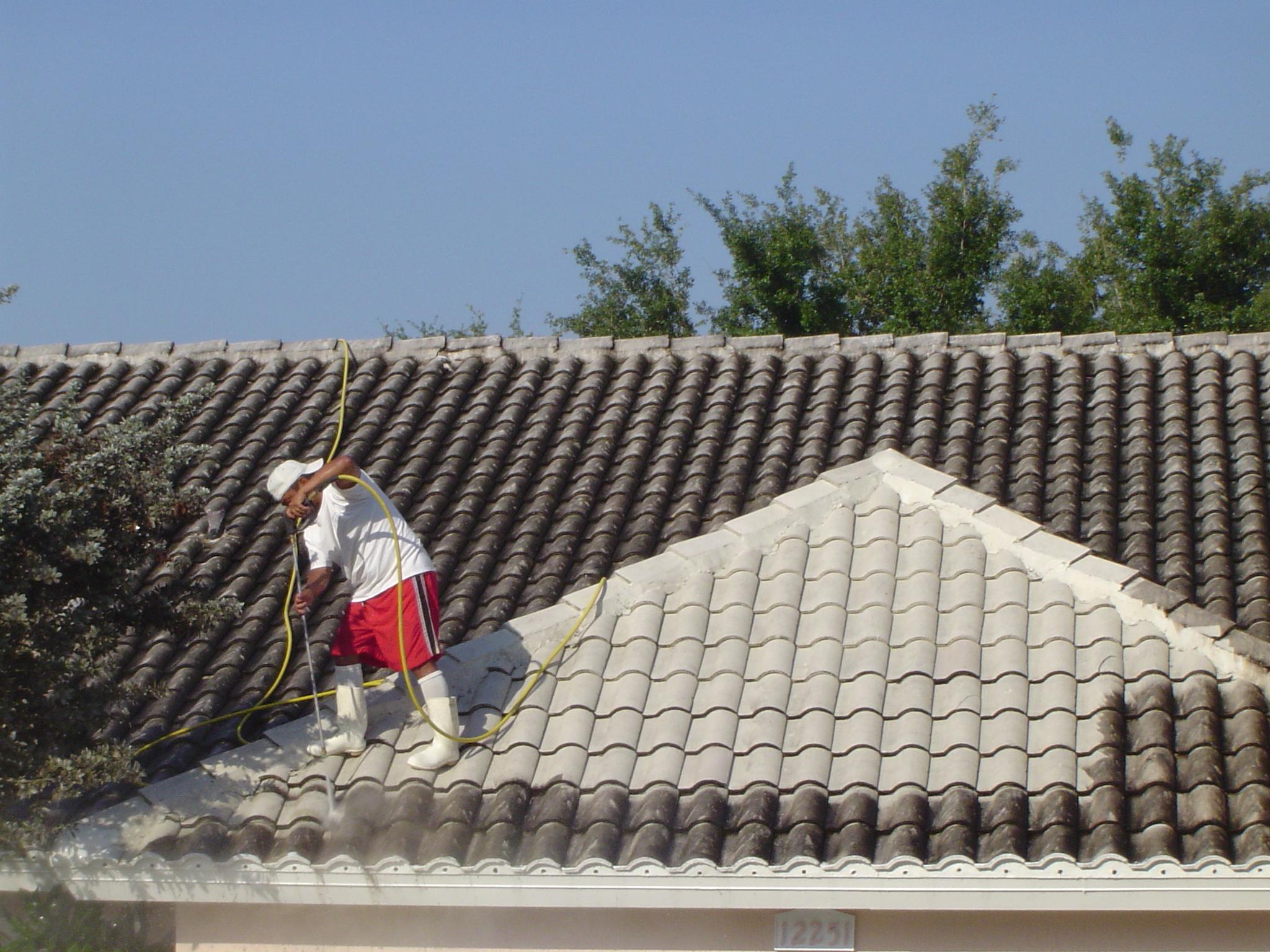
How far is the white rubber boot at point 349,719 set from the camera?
702cm

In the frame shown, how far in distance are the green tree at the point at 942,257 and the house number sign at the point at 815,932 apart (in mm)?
15367

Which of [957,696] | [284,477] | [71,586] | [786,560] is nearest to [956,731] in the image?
[957,696]

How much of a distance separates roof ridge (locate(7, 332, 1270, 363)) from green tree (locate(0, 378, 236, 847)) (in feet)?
17.5

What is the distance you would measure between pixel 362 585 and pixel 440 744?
91cm

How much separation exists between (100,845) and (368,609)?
5.31 feet

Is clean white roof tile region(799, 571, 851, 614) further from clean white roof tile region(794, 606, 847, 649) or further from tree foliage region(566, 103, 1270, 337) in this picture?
tree foliage region(566, 103, 1270, 337)

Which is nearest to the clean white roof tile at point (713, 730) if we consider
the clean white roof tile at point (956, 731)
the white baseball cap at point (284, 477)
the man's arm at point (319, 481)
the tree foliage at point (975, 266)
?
the clean white roof tile at point (956, 731)

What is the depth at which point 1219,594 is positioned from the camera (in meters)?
7.78

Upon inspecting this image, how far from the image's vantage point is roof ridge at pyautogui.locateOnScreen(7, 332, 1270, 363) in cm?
1095

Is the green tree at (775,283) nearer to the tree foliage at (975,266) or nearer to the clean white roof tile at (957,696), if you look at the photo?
the tree foliage at (975,266)

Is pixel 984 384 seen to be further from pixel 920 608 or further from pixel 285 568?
pixel 285 568

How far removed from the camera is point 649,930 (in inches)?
253

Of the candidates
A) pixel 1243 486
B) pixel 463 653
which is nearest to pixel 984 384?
pixel 1243 486

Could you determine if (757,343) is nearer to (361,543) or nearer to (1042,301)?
(361,543)
